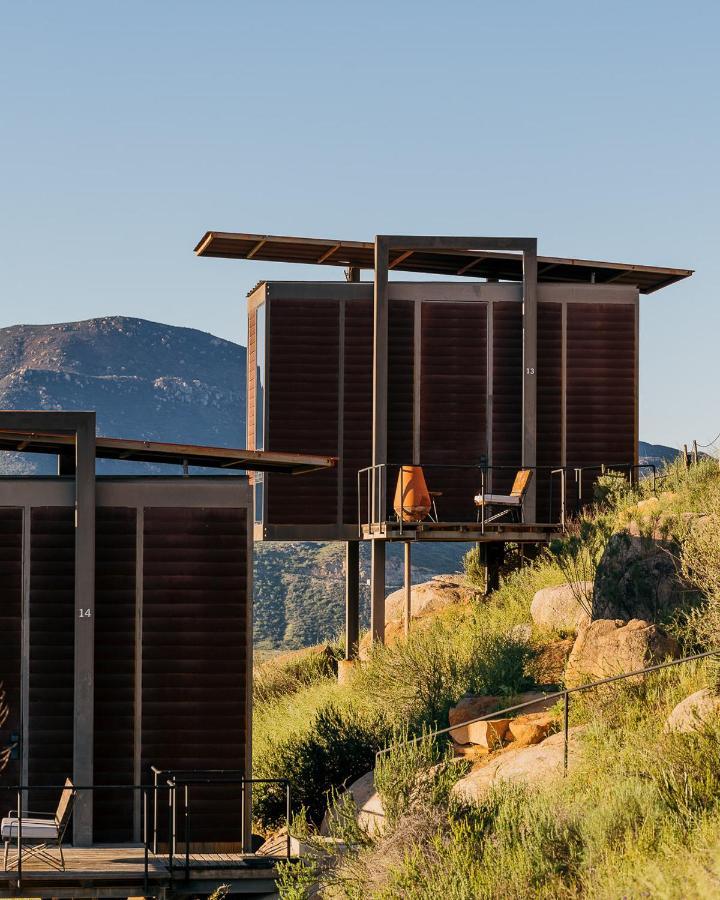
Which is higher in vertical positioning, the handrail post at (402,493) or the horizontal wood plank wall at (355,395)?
the horizontal wood plank wall at (355,395)

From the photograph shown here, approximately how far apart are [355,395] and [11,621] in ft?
36.6

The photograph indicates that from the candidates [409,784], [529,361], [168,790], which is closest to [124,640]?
[168,790]

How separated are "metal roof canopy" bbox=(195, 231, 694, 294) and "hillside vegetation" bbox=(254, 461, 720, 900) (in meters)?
5.02

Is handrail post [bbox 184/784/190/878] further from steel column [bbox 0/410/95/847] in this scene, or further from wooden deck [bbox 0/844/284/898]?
steel column [bbox 0/410/95/847]

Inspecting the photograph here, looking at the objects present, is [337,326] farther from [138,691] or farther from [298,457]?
[138,691]

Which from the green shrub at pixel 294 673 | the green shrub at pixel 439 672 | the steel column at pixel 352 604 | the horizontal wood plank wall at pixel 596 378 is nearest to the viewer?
the green shrub at pixel 439 672

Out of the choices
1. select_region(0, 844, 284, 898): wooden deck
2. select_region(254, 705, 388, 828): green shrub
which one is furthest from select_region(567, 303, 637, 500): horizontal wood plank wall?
select_region(0, 844, 284, 898): wooden deck

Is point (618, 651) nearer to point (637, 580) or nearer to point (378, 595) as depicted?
point (637, 580)

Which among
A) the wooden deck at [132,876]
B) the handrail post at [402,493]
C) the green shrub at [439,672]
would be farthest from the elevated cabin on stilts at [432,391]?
the wooden deck at [132,876]

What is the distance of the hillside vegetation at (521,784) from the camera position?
12688 mm

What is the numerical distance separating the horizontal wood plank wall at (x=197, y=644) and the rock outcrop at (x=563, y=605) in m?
7.47

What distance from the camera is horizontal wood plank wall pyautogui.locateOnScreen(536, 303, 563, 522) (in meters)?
28.5

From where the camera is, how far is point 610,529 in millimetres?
25609

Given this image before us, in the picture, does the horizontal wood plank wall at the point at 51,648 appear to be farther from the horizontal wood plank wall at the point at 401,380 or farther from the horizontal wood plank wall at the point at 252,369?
the horizontal wood plank wall at the point at 252,369
